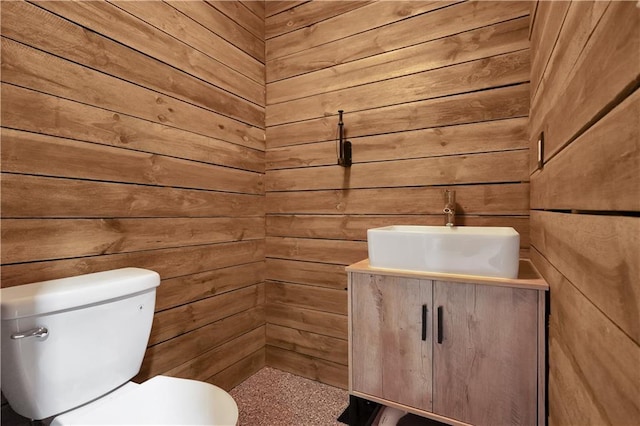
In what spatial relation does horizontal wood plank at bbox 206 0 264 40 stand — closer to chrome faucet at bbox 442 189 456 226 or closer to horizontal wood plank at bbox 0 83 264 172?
horizontal wood plank at bbox 0 83 264 172

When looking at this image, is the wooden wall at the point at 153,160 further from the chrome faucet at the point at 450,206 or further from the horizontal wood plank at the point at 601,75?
the horizontal wood plank at the point at 601,75

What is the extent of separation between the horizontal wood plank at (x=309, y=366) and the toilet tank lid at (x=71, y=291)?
1.16 m

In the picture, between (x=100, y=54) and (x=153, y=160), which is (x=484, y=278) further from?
(x=100, y=54)

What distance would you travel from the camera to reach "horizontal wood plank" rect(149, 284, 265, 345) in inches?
58.1

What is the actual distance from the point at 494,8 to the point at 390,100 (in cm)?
60

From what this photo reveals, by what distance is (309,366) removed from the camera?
6.51ft

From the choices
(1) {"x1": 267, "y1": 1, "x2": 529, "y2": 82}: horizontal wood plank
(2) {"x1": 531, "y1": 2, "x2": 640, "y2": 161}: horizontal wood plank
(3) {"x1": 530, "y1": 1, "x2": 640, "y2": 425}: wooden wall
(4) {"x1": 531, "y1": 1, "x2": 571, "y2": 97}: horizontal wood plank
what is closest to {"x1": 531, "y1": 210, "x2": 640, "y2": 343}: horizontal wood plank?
(3) {"x1": 530, "y1": 1, "x2": 640, "y2": 425}: wooden wall

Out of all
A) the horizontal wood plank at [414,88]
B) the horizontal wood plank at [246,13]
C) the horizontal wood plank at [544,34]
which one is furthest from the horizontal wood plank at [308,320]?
the horizontal wood plank at [246,13]

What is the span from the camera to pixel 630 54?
0.45 meters

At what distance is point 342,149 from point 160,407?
1413mm

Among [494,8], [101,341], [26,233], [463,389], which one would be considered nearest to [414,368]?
[463,389]

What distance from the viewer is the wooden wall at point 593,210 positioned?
0.45 metres

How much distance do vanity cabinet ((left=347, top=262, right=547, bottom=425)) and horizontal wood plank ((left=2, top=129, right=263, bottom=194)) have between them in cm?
94

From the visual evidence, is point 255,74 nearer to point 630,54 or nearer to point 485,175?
point 485,175
